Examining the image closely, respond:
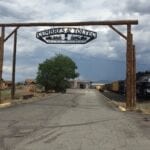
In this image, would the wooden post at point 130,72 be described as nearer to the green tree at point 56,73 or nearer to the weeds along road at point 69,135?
the weeds along road at point 69,135

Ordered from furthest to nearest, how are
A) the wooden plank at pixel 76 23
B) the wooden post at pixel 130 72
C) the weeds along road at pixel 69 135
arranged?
the wooden plank at pixel 76 23 < the wooden post at pixel 130 72 < the weeds along road at pixel 69 135

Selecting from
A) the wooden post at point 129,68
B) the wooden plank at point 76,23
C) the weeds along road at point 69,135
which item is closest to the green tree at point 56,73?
the wooden plank at point 76,23

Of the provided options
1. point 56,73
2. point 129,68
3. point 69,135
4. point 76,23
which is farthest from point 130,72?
point 56,73

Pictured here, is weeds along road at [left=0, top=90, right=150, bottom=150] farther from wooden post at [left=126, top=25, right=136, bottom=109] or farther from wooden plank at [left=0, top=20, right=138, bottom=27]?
wooden plank at [left=0, top=20, right=138, bottom=27]

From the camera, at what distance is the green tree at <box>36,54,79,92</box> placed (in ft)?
336

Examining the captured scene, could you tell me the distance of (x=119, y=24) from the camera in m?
30.6

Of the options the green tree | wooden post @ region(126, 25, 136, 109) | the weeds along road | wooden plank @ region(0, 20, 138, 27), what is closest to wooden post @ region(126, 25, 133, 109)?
wooden post @ region(126, 25, 136, 109)

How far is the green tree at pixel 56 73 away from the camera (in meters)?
102

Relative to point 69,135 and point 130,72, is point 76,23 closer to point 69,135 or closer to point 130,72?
point 130,72

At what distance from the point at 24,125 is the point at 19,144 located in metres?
4.58

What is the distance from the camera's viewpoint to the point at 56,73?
106m

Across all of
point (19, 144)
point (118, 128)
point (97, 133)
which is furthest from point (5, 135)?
point (118, 128)

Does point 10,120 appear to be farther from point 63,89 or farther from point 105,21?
point 63,89

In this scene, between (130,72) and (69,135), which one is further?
(130,72)
